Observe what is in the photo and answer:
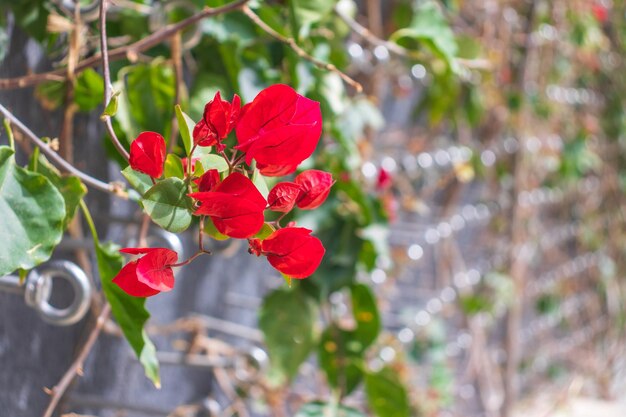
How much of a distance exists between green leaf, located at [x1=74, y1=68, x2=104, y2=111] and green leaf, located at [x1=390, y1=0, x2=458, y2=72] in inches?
14.0

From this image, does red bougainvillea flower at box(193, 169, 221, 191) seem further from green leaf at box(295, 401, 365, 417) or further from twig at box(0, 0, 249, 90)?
green leaf at box(295, 401, 365, 417)

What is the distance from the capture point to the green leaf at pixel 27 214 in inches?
19.2

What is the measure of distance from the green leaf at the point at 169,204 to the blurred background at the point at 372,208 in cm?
21

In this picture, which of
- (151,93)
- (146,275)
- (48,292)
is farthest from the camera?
(151,93)

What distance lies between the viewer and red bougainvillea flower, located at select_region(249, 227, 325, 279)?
1.36ft

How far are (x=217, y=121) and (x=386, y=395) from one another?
0.66m

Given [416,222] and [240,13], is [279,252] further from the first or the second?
[416,222]

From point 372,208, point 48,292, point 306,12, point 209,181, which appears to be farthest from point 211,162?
point 372,208

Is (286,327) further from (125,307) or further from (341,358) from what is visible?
(125,307)

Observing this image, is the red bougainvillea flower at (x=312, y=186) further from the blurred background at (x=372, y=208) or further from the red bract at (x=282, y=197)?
the blurred background at (x=372, y=208)

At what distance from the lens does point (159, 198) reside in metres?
0.42

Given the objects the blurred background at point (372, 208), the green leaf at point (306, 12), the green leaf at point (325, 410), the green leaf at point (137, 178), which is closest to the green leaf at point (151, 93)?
the blurred background at point (372, 208)

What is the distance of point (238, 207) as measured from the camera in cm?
40

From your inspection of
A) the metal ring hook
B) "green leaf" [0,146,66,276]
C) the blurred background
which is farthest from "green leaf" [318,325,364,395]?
"green leaf" [0,146,66,276]
